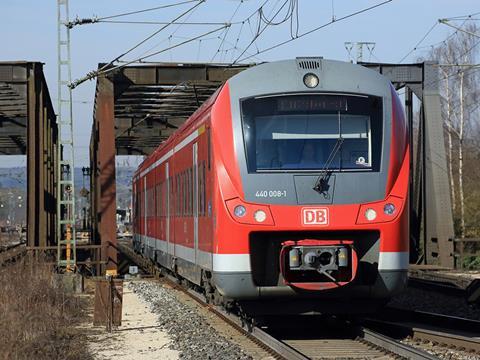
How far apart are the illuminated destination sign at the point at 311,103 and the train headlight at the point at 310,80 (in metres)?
0.16

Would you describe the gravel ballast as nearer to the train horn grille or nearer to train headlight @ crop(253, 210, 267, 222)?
train headlight @ crop(253, 210, 267, 222)

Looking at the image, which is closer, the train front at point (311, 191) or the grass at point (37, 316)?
the grass at point (37, 316)

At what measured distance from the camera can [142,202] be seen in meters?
28.1

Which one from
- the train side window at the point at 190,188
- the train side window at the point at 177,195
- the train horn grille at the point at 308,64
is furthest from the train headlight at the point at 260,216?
the train side window at the point at 177,195

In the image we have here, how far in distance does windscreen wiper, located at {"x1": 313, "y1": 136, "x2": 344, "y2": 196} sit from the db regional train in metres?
0.01

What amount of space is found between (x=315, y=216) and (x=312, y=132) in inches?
41.7

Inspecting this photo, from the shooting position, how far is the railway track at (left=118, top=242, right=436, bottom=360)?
9.76 meters

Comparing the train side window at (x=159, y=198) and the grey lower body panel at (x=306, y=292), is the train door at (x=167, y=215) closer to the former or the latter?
the train side window at (x=159, y=198)

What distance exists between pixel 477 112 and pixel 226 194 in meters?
47.6

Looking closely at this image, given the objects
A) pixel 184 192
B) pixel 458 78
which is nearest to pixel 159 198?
pixel 184 192

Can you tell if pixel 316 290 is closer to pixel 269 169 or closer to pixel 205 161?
pixel 269 169

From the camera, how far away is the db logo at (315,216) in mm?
10445

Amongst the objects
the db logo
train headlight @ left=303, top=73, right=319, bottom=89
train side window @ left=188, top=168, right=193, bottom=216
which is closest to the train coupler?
the db logo

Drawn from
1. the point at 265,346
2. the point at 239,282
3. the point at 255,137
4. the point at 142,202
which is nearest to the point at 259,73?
the point at 255,137
